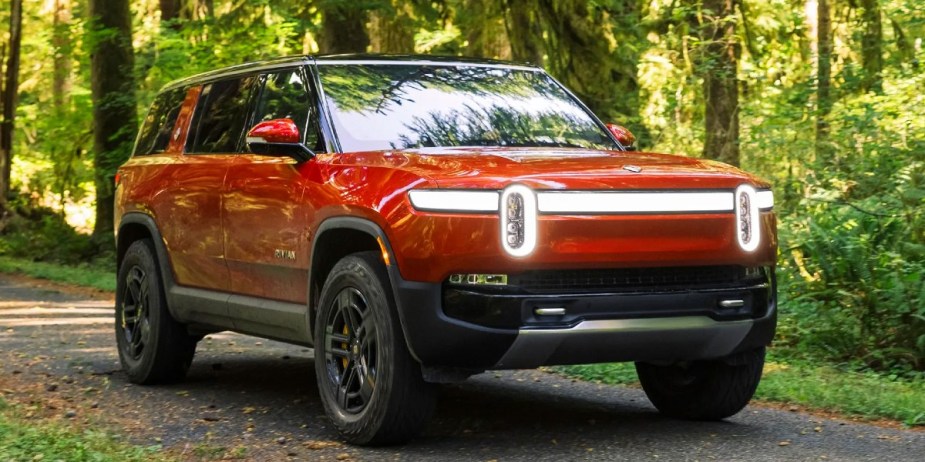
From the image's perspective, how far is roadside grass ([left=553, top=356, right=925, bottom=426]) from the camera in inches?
286

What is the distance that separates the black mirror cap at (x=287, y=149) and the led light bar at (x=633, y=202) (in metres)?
1.64

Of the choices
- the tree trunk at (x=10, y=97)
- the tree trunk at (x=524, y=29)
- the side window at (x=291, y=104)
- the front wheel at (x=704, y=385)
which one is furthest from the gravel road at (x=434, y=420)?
the tree trunk at (x=10, y=97)

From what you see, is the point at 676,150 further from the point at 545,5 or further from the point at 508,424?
the point at 508,424

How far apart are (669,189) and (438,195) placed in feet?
3.58

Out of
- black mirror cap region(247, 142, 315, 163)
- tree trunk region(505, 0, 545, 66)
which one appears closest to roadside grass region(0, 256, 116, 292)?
tree trunk region(505, 0, 545, 66)

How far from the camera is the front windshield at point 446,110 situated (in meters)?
6.86

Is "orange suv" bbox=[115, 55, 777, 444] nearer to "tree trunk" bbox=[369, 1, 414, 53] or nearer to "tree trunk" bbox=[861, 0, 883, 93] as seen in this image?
"tree trunk" bbox=[861, 0, 883, 93]

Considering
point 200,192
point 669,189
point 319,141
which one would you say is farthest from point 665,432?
point 200,192

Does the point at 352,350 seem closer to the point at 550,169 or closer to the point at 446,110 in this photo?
the point at 550,169

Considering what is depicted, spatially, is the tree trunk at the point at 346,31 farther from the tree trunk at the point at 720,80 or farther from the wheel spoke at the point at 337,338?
the wheel spoke at the point at 337,338

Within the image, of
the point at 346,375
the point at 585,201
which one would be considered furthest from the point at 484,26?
the point at 585,201

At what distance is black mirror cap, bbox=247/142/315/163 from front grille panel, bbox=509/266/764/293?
5.32 feet

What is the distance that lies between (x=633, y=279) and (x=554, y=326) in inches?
18.9

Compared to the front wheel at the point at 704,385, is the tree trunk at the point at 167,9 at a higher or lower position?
higher
